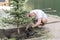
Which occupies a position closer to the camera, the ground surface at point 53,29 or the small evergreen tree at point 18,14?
the small evergreen tree at point 18,14

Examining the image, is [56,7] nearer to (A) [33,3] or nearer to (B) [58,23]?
(A) [33,3]

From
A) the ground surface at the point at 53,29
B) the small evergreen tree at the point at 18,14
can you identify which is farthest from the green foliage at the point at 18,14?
the ground surface at the point at 53,29

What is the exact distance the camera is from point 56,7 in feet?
35.0

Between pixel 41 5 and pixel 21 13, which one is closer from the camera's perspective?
pixel 21 13

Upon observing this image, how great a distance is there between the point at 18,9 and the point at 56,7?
5744 mm

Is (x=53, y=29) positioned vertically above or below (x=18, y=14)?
below

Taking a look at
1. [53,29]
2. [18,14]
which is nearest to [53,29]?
[53,29]

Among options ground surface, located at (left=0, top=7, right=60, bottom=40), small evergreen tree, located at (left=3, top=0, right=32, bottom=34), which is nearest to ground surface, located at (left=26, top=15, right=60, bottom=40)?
ground surface, located at (left=0, top=7, right=60, bottom=40)

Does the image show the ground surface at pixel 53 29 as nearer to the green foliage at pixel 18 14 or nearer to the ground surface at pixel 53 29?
the ground surface at pixel 53 29

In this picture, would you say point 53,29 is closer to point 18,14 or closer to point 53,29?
point 53,29

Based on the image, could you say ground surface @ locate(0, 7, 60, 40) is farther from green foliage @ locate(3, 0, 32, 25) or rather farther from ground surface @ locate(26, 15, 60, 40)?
green foliage @ locate(3, 0, 32, 25)

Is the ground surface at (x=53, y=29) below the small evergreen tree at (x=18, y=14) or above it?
below

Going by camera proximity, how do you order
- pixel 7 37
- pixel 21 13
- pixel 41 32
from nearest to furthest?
pixel 21 13, pixel 7 37, pixel 41 32

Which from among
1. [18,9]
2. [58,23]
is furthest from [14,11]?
[58,23]
